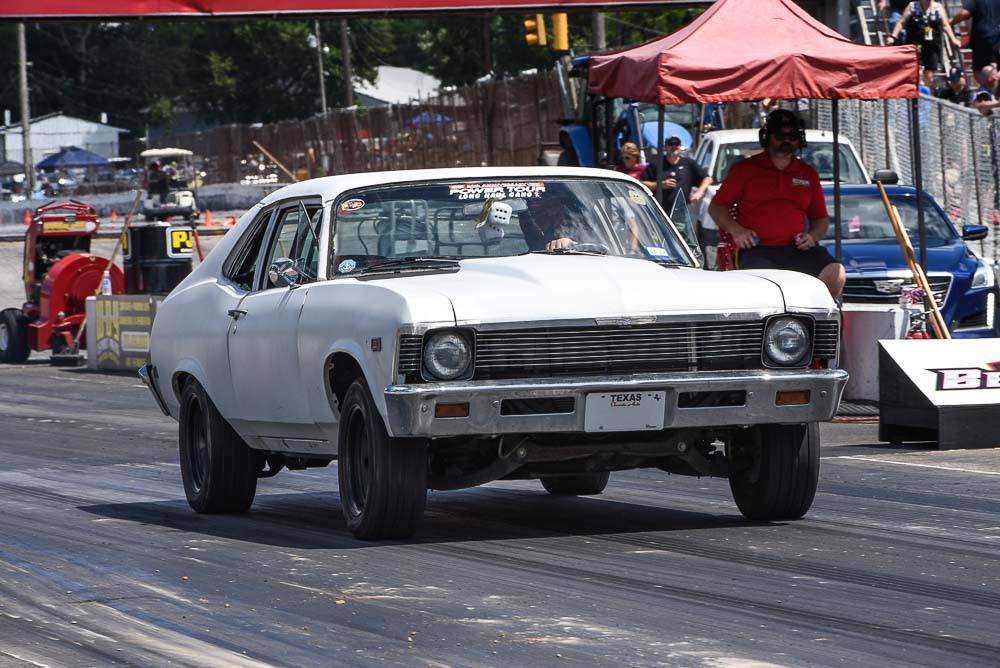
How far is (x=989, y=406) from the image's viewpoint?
446 inches

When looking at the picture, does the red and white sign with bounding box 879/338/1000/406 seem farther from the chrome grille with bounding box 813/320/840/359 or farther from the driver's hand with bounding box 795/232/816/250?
the chrome grille with bounding box 813/320/840/359

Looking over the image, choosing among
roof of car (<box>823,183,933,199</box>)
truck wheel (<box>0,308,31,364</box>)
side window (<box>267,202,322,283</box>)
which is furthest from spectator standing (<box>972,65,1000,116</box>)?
side window (<box>267,202,322,283</box>)

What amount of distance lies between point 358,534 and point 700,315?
1637 mm

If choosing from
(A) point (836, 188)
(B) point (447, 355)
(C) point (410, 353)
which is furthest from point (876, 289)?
(C) point (410, 353)

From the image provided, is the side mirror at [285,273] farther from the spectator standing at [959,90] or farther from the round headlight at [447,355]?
the spectator standing at [959,90]

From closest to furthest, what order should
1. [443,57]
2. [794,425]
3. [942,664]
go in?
[942,664] → [794,425] → [443,57]

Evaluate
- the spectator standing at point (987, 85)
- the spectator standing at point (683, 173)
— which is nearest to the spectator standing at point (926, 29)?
the spectator standing at point (987, 85)

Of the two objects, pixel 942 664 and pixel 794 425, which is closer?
pixel 942 664

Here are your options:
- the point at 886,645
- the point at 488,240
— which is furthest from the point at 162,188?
the point at 886,645

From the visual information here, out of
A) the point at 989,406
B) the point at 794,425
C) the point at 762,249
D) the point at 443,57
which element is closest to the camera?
the point at 794,425

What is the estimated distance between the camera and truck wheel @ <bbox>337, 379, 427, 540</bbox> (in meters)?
7.31

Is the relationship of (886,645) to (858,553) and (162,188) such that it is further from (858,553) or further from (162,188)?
(162,188)

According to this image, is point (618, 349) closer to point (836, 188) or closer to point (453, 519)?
point (453, 519)

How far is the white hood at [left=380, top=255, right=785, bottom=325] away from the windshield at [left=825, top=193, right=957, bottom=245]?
991 centimetres
